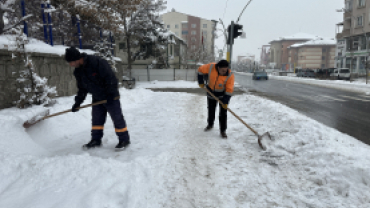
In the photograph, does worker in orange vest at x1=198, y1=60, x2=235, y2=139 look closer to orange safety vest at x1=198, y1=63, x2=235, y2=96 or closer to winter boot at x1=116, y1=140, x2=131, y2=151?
orange safety vest at x1=198, y1=63, x2=235, y2=96

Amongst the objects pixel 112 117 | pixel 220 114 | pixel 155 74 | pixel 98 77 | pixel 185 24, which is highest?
pixel 185 24

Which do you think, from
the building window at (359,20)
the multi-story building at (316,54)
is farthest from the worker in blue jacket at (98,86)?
the multi-story building at (316,54)

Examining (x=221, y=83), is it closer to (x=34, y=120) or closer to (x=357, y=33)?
(x=34, y=120)

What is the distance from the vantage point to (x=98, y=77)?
3.88 m

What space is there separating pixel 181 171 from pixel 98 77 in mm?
2005

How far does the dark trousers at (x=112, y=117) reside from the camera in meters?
3.95

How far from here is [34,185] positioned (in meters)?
2.74

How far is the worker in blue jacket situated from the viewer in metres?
3.78

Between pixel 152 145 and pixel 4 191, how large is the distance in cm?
215

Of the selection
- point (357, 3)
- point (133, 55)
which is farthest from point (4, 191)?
point (357, 3)

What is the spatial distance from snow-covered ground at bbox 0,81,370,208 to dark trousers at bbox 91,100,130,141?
28 cm

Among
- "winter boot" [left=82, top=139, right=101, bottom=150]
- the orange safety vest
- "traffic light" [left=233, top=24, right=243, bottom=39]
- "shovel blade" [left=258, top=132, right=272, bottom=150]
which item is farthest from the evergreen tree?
"traffic light" [left=233, top=24, right=243, bottom=39]

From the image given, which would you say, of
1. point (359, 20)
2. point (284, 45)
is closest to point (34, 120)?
point (359, 20)

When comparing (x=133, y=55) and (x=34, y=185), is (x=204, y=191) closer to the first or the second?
(x=34, y=185)
